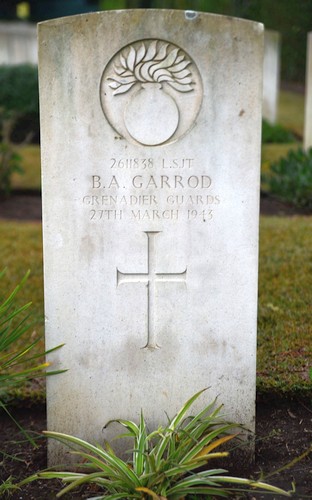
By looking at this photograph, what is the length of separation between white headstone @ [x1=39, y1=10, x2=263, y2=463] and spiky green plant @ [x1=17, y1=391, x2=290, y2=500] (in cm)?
13

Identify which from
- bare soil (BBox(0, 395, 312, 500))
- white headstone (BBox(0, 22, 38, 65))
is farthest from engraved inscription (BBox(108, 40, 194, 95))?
white headstone (BBox(0, 22, 38, 65))

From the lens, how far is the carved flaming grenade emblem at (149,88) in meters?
3.14

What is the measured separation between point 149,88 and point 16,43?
41.6 feet

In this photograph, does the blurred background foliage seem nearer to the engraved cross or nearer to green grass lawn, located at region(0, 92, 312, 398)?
green grass lawn, located at region(0, 92, 312, 398)

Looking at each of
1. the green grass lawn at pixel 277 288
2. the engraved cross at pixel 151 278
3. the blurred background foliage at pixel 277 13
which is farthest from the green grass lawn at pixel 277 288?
the blurred background foliage at pixel 277 13

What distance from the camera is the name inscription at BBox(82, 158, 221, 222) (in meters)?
3.22

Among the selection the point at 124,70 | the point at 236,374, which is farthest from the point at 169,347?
the point at 124,70

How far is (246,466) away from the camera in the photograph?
342 cm

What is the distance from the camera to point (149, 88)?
10.4 feet

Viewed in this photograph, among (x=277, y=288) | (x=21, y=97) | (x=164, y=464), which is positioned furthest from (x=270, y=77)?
(x=164, y=464)

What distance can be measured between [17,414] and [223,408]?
1265 millimetres

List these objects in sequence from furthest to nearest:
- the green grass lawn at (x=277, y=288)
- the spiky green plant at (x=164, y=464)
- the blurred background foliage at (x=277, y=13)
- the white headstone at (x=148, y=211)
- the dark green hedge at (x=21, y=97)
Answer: the blurred background foliage at (x=277, y=13), the dark green hedge at (x=21, y=97), the green grass lawn at (x=277, y=288), the white headstone at (x=148, y=211), the spiky green plant at (x=164, y=464)

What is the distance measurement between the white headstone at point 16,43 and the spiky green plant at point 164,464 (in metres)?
12.8

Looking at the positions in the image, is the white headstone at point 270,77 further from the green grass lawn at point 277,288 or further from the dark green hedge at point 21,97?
the green grass lawn at point 277,288
